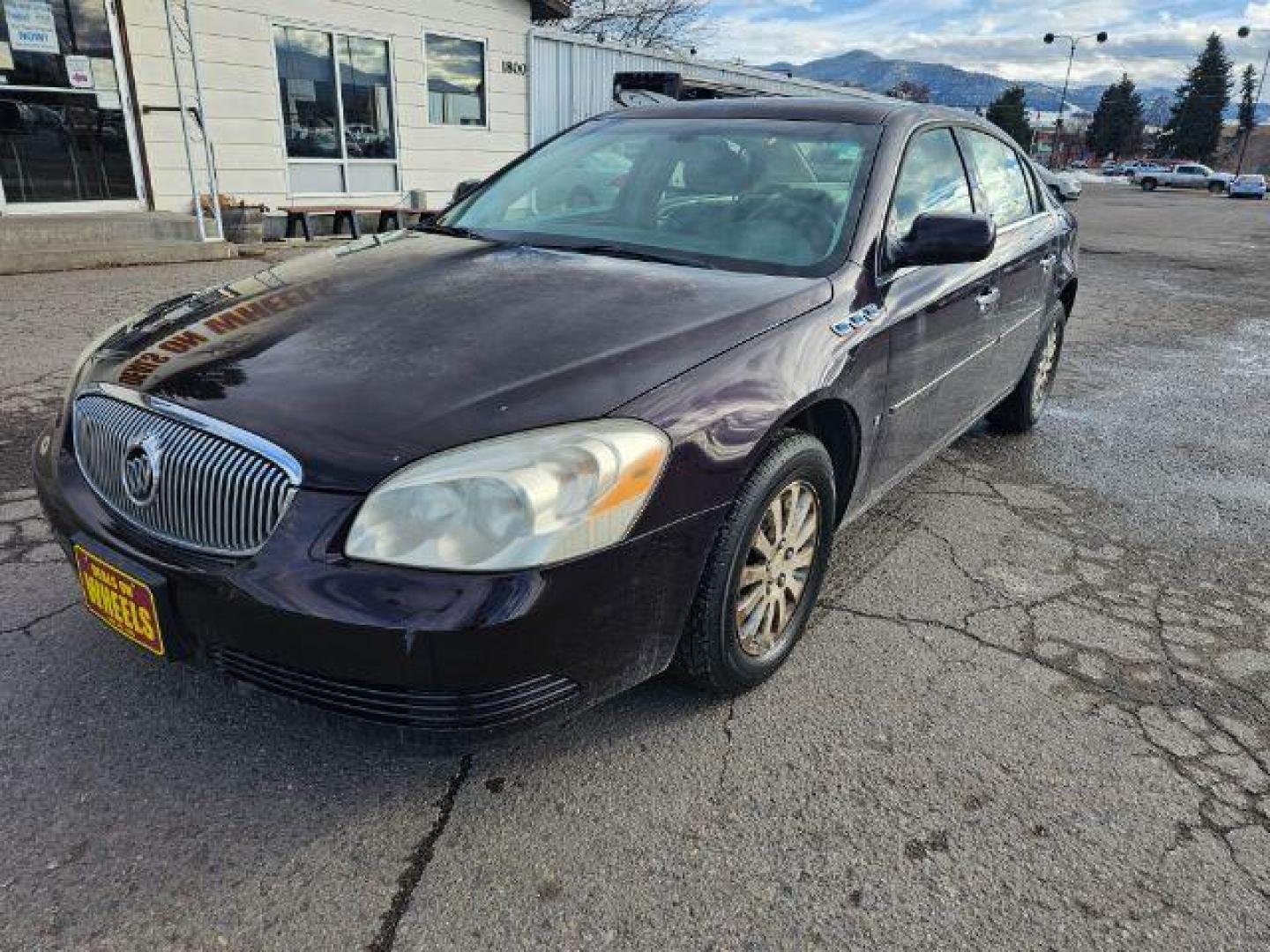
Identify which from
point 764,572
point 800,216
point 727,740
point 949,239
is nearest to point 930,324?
point 949,239

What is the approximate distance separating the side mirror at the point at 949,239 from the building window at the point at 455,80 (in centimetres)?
1094

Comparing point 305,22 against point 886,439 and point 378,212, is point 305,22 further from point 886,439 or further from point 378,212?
point 886,439

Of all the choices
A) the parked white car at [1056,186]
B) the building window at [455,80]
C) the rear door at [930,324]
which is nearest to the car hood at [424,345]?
the rear door at [930,324]

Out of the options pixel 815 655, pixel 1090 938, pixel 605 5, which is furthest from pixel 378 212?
pixel 605 5

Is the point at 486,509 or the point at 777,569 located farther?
the point at 777,569

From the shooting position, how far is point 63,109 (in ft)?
29.2

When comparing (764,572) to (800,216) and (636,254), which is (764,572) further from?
(800,216)

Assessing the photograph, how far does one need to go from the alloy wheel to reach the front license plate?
135 centimetres

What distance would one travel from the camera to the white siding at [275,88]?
372 inches

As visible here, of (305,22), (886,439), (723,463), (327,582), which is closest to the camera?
(327,582)

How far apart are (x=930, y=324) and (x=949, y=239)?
1.33 ft

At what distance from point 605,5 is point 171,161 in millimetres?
23125

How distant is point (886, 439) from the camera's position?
2.96 m

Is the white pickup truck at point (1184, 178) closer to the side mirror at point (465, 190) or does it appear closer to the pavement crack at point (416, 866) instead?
the side mirror at point (465, 190)
